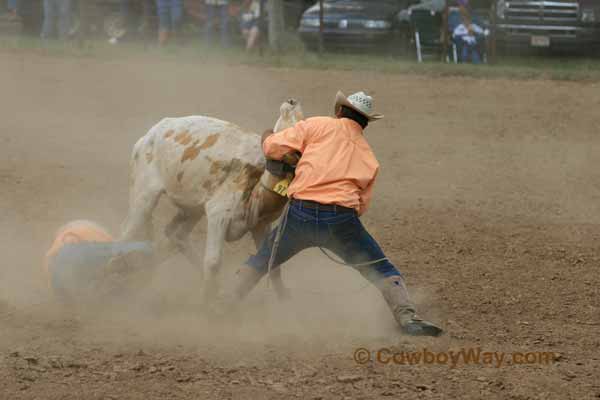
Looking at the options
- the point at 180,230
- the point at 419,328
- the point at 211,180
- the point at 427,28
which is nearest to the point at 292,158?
the point at 211,180

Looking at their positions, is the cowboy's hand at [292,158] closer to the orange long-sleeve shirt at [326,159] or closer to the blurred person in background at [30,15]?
the orange long-sleeve shirt at [326,159]

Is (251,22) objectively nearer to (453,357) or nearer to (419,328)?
(419,328)

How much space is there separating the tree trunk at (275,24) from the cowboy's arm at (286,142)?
1291 cm

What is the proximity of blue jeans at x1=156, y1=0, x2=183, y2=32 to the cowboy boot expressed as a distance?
13806 mm

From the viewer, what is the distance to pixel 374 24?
20.7m

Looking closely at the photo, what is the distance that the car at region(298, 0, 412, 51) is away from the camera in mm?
20516

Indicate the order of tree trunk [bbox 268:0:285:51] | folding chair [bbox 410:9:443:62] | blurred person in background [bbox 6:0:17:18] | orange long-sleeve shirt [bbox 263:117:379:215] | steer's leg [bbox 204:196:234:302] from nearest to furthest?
orange long-sleeve shirt [bbox 263:117:379:215] < steer's leg [bbox 204:196:234:302] < tree trunk [bbox 268:0:285:51] < folding chair [bbox 410:9:443:62] < blurred person in background [bbox 6:0:17:18]

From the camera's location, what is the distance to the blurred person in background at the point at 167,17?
20.4m

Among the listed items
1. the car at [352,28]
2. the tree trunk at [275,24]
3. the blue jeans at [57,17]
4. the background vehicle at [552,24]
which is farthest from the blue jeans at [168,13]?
the background vehicle at [552,24]

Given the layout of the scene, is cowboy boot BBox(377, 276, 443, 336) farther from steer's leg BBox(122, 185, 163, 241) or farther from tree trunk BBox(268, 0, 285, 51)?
tree trunk BBox(268, 0, 285, 51)

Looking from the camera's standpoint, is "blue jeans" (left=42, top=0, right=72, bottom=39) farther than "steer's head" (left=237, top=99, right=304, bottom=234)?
Yes

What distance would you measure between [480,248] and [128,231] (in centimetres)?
357

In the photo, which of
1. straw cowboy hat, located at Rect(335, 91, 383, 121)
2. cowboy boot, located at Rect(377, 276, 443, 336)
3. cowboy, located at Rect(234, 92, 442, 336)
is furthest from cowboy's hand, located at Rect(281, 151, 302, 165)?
cowboy boot, located at Rect(377, 276, 443, 336)

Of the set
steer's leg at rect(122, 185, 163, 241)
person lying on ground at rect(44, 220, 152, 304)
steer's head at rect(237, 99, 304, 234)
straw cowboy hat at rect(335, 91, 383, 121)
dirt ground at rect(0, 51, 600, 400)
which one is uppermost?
straw cowboy hat at rect(335, 91, 383, 121)
